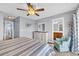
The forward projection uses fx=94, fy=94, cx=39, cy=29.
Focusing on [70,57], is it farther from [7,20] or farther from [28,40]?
[7,20]

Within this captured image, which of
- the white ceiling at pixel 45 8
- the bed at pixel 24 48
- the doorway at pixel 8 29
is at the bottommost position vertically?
the bed at pixel 24 48

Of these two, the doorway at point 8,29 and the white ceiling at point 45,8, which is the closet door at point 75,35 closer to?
the white ceiling at point 45,8

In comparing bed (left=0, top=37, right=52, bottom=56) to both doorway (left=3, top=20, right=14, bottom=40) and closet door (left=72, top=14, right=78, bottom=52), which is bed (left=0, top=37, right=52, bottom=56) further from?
closet door (left=72, top=14, right=78, bottom=52)

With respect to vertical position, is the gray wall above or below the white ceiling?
below

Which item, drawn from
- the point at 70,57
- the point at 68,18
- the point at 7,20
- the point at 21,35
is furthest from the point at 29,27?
the point at 70,57

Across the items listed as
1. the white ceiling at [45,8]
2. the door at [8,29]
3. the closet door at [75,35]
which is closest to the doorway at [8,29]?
the door at [8,29]

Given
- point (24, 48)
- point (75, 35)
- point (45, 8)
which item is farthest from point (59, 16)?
point (24, 48)

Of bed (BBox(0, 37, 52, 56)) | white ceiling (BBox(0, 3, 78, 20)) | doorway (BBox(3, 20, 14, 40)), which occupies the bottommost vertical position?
bed (BBox(0, 37, 52, 56))

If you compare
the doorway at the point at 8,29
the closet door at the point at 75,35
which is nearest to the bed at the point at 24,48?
the doorway at the point at 8,29

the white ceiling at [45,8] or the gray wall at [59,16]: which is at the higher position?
the white ceiling at [45,8]

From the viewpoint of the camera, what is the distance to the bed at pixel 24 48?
126cm

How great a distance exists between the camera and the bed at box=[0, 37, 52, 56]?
49.5 inches

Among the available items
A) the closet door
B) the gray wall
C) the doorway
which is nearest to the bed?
the doorway

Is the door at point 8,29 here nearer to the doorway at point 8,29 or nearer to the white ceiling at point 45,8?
the doorway at point 8,29
